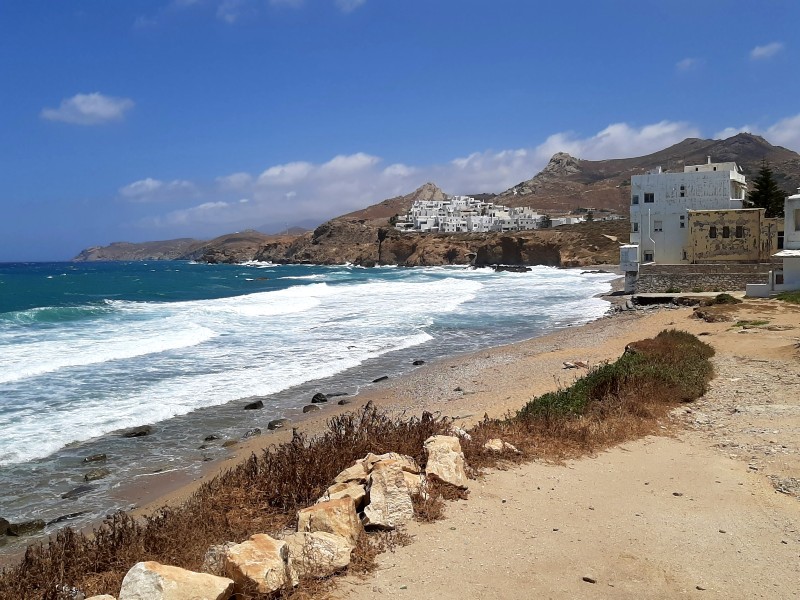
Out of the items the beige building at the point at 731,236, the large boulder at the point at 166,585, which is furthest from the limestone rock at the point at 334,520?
the beige building at the point at 731,236

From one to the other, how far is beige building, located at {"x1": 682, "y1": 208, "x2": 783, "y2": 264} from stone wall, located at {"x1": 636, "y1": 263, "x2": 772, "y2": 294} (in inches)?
75.0

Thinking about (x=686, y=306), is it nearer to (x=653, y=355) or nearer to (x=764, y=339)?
(x=764, y=339)

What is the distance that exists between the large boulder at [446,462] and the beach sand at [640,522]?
23 centimetres

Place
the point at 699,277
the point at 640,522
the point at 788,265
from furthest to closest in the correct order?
the point at 699,277
the point at 788,265
the point at 640,522

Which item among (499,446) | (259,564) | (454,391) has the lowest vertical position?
(454,391)

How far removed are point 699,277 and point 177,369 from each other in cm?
2777

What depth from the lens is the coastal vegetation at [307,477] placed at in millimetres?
4648

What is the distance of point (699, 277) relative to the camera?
32.8 m

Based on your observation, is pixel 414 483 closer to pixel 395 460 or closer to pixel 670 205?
pixel 395 460

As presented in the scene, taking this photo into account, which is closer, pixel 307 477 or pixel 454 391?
pixel 307 477

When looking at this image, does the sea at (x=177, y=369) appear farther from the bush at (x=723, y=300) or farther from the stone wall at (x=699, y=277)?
the bush at (x=723, y=300)

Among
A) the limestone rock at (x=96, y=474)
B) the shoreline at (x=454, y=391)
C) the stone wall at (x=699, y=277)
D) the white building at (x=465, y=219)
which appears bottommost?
the limestone rock at (x=96, y=474)

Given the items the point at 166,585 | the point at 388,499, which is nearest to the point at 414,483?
the point at 388,499

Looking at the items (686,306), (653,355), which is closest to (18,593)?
(653,355)
